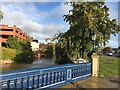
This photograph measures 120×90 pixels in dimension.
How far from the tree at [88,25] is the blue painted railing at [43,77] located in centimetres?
701

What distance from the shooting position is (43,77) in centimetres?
769

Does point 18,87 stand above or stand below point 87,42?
below

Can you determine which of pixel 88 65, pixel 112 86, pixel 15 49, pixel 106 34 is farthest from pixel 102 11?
pixel 15 49

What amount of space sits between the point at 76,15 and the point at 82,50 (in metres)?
3.18

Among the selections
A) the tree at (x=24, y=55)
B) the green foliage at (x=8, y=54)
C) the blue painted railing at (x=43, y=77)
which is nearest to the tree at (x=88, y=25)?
the blue painted railing at (x=43, y=77)

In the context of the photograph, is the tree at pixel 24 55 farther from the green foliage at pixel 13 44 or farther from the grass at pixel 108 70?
the grass at pixel 108 70

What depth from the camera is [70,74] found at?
962cm

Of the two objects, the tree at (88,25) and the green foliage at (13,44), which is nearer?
the tree at (88,25)

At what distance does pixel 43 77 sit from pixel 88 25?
1054cm

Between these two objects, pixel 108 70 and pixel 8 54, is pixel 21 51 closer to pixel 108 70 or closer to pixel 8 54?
pixel 8 54

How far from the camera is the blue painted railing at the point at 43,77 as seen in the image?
630 cm

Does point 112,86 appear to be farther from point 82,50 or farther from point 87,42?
point 82,50

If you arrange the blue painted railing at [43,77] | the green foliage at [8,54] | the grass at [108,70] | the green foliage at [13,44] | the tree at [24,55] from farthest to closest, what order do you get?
the green foliage at [13,44] → the tree at [24,55] → the green foliage at [8,54] → the grass at [108,70] → the blue painted railing at [43,77]

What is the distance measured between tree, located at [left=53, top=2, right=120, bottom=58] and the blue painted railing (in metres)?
7.01
